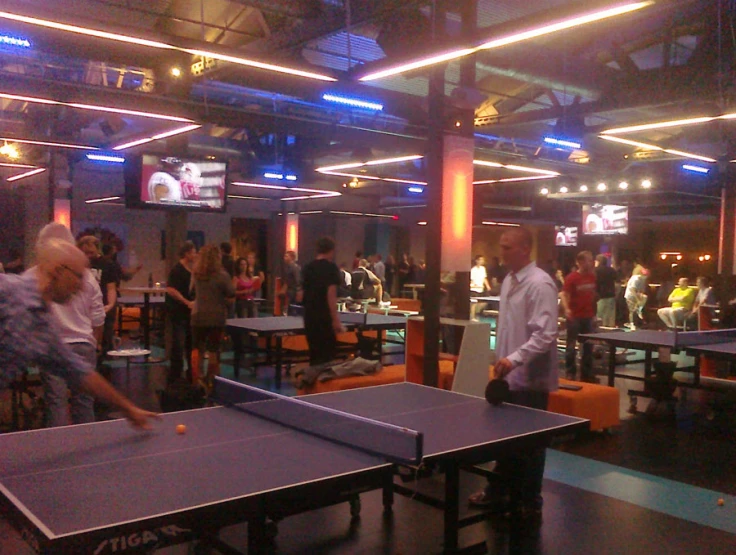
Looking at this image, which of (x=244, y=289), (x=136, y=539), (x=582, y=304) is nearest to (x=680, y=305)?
(x=582, y=304)

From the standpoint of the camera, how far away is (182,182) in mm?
10781

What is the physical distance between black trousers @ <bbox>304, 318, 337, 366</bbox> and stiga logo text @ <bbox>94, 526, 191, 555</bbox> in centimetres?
404

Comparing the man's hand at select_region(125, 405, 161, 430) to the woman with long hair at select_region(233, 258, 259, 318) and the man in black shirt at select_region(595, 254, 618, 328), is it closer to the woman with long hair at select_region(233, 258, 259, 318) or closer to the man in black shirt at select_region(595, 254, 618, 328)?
the woman with long hair at select_region(233, 258, 259, 318)

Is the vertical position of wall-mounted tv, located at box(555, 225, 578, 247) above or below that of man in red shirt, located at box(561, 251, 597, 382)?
above

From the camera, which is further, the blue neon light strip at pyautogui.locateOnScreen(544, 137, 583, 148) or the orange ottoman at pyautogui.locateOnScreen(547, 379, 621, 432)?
the blue neon light strip at pyautogui.locateOnScreen(544, 137, 583, 148)

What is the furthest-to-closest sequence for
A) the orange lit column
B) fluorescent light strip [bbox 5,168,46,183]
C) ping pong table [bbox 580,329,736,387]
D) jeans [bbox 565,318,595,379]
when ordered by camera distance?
the orange lit column
fluorescent light strip [bbox 5,168,46,183]
jeans [bbox 565,318,595,379]
ping pong table [bbox 580,329,736,387]

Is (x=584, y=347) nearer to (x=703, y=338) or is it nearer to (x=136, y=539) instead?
(x=703, y=338)

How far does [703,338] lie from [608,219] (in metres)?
12.6

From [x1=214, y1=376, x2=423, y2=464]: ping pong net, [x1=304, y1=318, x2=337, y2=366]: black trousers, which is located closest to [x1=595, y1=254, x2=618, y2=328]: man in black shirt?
[x1=304, y1=318, x2=337, y2=366]: black trousers

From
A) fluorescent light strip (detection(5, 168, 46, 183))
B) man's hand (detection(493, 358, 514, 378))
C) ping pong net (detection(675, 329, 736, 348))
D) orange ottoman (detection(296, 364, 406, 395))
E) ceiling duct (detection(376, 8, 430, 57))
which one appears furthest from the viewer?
fluorescent light strip (detection(5, 168, 46, 183))

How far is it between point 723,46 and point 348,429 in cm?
819

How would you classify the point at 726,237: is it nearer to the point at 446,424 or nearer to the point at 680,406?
the point at 680,406

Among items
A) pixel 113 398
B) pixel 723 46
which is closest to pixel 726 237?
pixel 723 46

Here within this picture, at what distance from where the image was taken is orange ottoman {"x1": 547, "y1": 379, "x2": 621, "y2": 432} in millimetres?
6445
